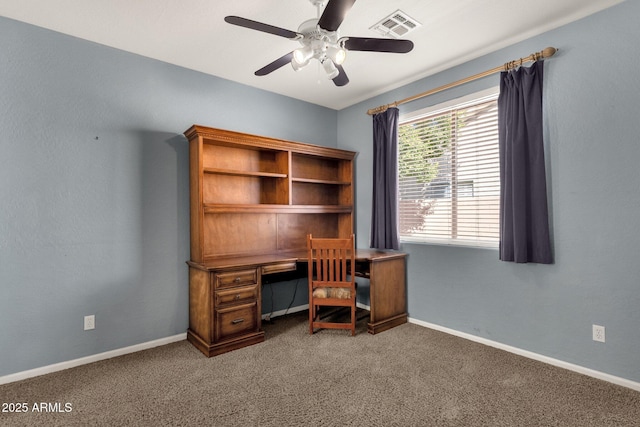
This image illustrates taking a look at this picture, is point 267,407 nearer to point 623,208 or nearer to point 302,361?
point 302,361

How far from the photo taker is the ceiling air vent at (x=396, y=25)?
2.41 m

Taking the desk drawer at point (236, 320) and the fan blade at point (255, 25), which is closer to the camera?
the fan blade at point (255, 25)

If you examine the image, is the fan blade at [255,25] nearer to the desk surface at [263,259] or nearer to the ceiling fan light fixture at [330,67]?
the ceiling fan light fixture at [330,67]

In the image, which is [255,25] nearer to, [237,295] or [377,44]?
[377,44]

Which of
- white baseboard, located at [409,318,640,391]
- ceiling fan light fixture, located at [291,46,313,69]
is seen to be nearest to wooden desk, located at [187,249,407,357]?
white baseboard, located at [409,318,640,391]

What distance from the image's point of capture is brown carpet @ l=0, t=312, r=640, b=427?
1930 millimetres

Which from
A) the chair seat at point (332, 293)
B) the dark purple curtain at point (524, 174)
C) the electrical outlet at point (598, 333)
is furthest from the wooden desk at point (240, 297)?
the electrical outlet at point (598, 333)

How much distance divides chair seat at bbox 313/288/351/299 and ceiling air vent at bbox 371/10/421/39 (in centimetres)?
227

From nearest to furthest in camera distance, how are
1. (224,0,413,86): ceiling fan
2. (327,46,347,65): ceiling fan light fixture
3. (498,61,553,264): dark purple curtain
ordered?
(224,0,413,86): ceiling fan < (327,46,347,65): ceiling fan light fixture < (498,61,553,264): dark purple curtain

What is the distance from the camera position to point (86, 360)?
105 inches

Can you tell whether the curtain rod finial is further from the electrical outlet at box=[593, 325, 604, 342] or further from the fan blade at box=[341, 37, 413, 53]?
the electrical outlet at box=[593, 325, 604, 342]

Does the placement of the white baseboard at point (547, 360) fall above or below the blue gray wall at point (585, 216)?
below

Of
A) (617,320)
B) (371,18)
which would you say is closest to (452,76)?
(371,18)

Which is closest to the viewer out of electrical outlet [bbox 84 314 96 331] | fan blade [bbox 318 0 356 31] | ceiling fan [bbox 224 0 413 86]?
fan blade [bbox 318 0 356 31]
